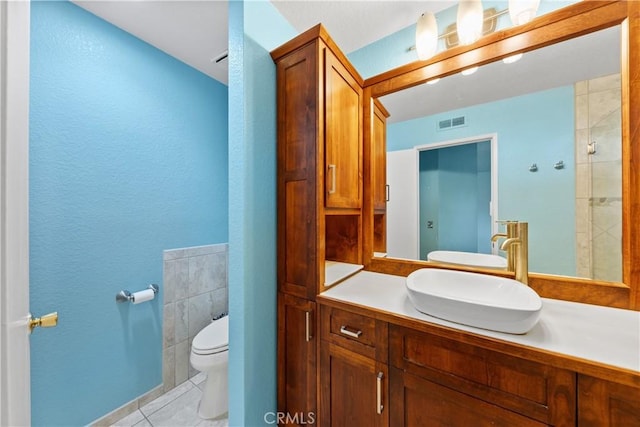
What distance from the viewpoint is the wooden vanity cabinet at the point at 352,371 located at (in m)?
0.90

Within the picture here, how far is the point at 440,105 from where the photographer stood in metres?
1.28

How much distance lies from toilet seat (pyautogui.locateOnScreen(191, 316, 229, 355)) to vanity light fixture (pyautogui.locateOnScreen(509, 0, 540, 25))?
235 cm

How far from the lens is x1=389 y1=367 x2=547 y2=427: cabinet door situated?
0.70 meters

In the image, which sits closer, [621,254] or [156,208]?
[621,254]

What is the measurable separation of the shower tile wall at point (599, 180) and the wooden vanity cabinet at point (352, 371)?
921 mm

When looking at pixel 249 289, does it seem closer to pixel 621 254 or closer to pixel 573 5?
pixel 621 254

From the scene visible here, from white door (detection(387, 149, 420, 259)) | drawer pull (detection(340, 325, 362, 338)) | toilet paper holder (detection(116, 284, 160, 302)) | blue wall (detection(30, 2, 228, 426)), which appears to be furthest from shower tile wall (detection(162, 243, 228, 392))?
white door (detection(387, 149, 420, 259))

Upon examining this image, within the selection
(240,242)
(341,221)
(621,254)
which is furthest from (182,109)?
(621,254)

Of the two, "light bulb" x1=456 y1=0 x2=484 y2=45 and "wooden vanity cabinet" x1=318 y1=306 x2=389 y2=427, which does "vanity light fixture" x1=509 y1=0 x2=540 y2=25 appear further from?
"wooden vanity cabinet" x1=318 y1=306 x2=389 y2=427

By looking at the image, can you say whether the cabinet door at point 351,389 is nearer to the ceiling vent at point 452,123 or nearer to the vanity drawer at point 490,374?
the vanity drawer at point 490,374

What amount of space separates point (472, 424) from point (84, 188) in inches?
85.3

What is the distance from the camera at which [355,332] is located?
3.17 feet

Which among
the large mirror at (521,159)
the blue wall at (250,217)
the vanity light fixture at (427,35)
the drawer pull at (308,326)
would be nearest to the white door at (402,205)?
the large mirror at (521,159)

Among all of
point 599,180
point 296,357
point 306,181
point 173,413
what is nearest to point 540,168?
point 599,180
